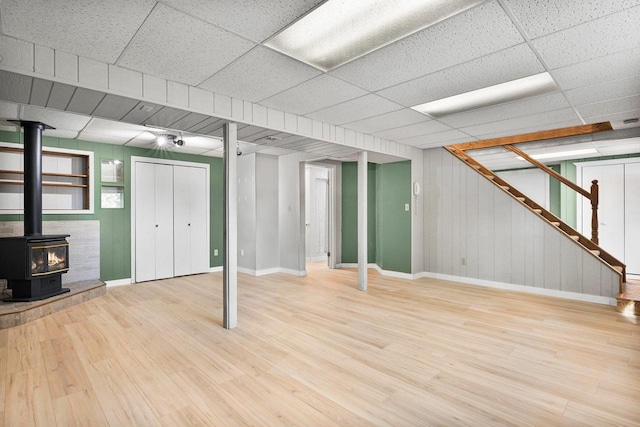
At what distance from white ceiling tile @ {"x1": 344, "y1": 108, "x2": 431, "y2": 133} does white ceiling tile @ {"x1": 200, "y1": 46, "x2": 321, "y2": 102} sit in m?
1.44

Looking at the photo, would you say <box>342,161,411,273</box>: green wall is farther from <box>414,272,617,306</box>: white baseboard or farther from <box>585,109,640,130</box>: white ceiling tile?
<box>585,109,640,130</box>: white ceiling tile

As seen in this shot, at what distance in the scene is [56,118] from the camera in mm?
4016

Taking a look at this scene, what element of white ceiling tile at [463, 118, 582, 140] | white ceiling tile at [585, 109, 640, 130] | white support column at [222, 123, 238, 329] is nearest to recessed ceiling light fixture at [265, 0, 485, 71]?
white support column at [222, 123, 238, 329]

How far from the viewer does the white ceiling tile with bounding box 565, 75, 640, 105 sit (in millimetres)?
2951

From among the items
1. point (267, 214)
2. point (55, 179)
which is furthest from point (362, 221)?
point (55, 179)

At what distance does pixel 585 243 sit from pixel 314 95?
469 centimetres

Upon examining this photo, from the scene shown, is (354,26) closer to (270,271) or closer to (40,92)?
(40,92)

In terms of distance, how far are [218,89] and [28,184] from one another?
116 inches

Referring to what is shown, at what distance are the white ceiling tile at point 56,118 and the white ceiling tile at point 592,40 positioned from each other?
4784 millimetres

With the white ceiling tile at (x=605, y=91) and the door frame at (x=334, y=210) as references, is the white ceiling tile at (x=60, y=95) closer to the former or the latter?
the white ceiling tile at (x=605, y=91)

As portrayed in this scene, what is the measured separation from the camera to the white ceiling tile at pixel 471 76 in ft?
8.17

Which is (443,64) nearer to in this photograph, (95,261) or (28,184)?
(28,184)

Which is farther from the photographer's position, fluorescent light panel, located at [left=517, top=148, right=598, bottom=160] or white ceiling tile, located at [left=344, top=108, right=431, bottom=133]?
fluorescent light panel, located at [left=517, top=148, right=598, bottom=160]

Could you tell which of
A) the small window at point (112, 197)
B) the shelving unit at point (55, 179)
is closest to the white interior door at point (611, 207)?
the small window at point (112, 197)
